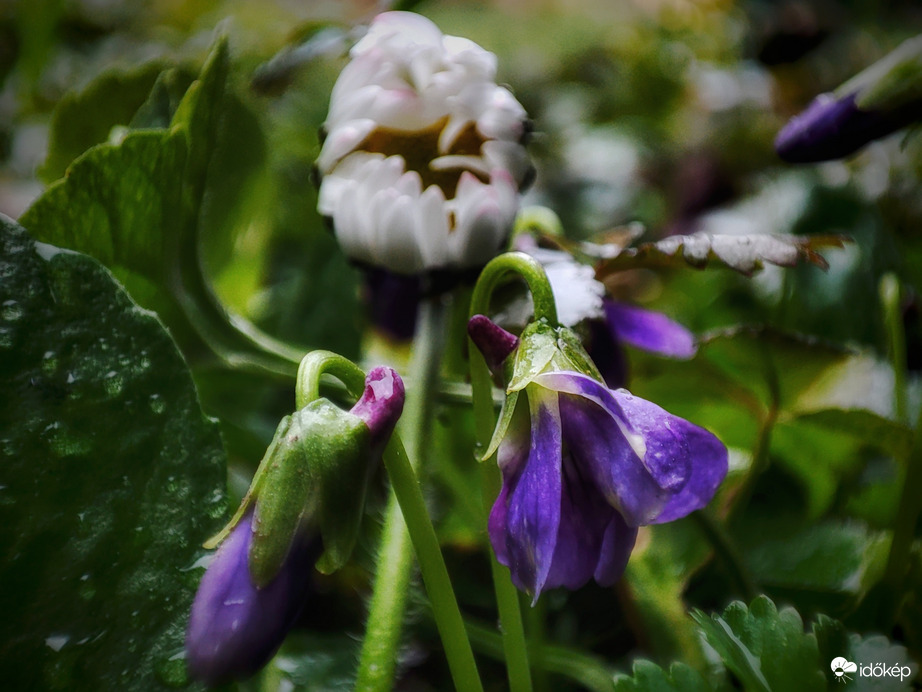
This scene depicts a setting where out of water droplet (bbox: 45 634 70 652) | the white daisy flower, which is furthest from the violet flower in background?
water droplet (bbox: 45 634 70 652)

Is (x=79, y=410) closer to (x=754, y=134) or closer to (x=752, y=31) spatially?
(x=754, y=134)

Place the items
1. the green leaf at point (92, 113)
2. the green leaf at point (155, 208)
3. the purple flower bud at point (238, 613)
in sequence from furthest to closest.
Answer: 1. the green leaf at point (92, 113)
2. the green leaf at point (155, 208)
3. the purple flower bud at point (238, 613)

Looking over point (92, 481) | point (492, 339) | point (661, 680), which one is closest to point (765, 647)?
point (661, 680)

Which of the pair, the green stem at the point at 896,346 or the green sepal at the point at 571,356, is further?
the green stem at the point at 896,346

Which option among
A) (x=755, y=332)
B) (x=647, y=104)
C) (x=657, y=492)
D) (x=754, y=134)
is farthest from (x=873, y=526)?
(x=647, y=104)

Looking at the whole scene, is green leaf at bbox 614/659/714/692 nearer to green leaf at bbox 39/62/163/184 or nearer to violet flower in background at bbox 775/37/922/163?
violet flower in background at bbox 775/37/922/163

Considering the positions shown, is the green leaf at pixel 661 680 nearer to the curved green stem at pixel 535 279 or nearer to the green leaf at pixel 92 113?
the curved green stem at pixel 535 279

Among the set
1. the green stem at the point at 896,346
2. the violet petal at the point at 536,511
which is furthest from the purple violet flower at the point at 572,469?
the green stem at the point at 896,346

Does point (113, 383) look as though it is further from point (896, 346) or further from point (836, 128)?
point (896, 346)
